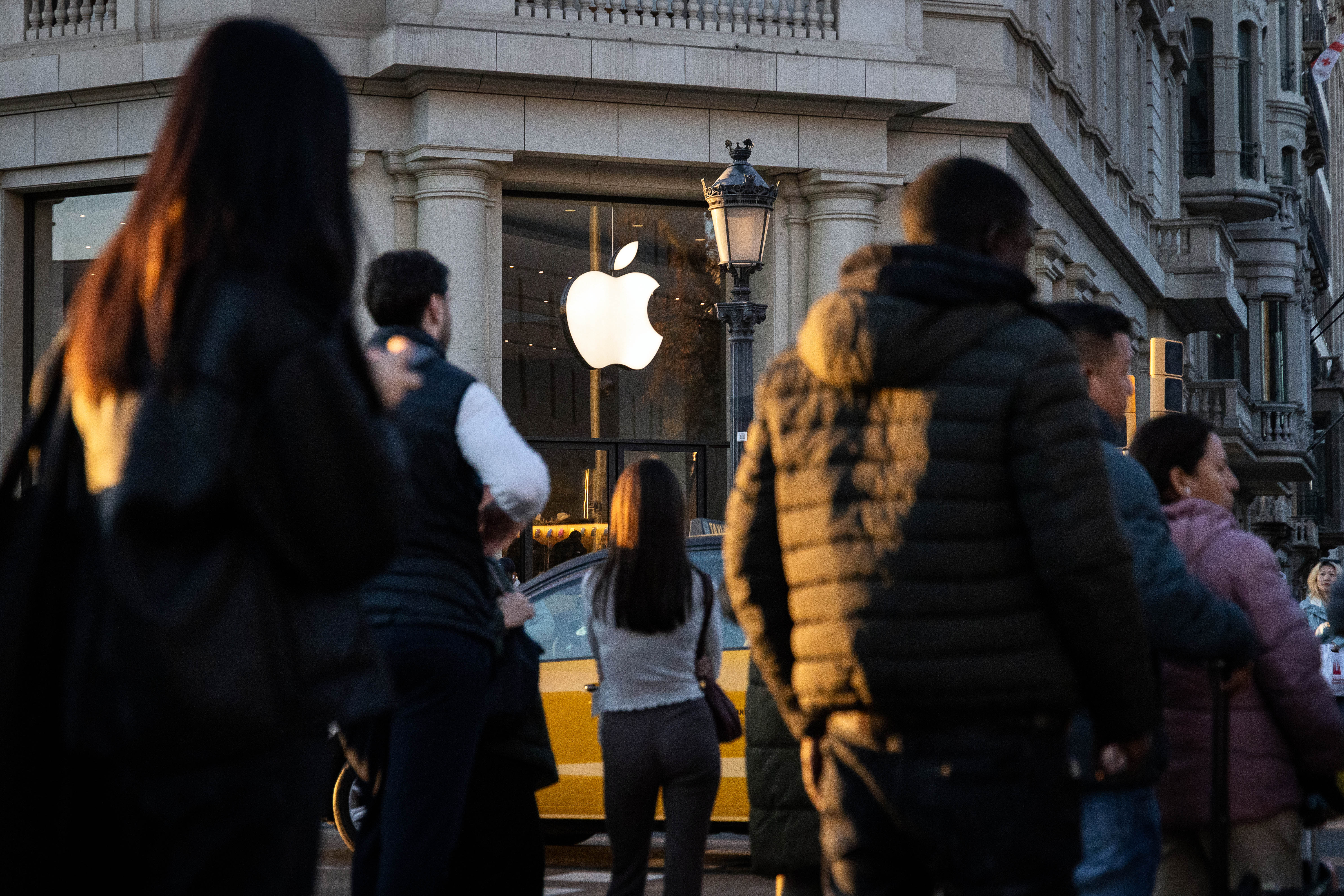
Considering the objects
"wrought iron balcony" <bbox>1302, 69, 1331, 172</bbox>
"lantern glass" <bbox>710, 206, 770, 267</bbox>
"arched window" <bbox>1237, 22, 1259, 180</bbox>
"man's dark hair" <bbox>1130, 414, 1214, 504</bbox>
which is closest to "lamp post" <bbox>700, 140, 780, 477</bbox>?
"lantern glass" <bbox>710, 206, 770, 267</bbox>

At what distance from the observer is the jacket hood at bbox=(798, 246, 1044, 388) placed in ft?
11.1

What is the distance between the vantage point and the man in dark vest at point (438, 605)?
15.1ft

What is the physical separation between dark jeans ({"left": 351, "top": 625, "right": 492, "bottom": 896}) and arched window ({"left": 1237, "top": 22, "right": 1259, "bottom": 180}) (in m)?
40.2

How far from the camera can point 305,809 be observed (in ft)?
8.43

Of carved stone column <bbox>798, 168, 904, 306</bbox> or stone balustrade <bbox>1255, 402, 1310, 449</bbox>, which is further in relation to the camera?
stone balustrade <bbox>1255, 402, 1310, 449</bbox>

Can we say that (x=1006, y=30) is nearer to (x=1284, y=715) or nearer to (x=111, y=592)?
(x=1284, y=715)

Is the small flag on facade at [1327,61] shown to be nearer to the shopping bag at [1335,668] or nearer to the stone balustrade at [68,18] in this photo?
the stone balustrade at [68,18]

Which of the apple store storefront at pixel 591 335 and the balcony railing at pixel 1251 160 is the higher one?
the balcony railing at pixel 1251 160

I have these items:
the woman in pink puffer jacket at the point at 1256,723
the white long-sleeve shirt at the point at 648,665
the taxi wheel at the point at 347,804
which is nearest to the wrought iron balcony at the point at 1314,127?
the taxi wheel at the point at 347,804

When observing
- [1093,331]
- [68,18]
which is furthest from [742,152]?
[68,18]

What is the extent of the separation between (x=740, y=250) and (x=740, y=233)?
0.11m

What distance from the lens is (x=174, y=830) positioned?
97.2 inches

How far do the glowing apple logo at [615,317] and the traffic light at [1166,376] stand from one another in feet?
17.0

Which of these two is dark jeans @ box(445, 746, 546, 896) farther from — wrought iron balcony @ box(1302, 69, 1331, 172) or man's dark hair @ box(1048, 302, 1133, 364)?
wrought iron balcony @ box(1302, 69, 1331, 172)
